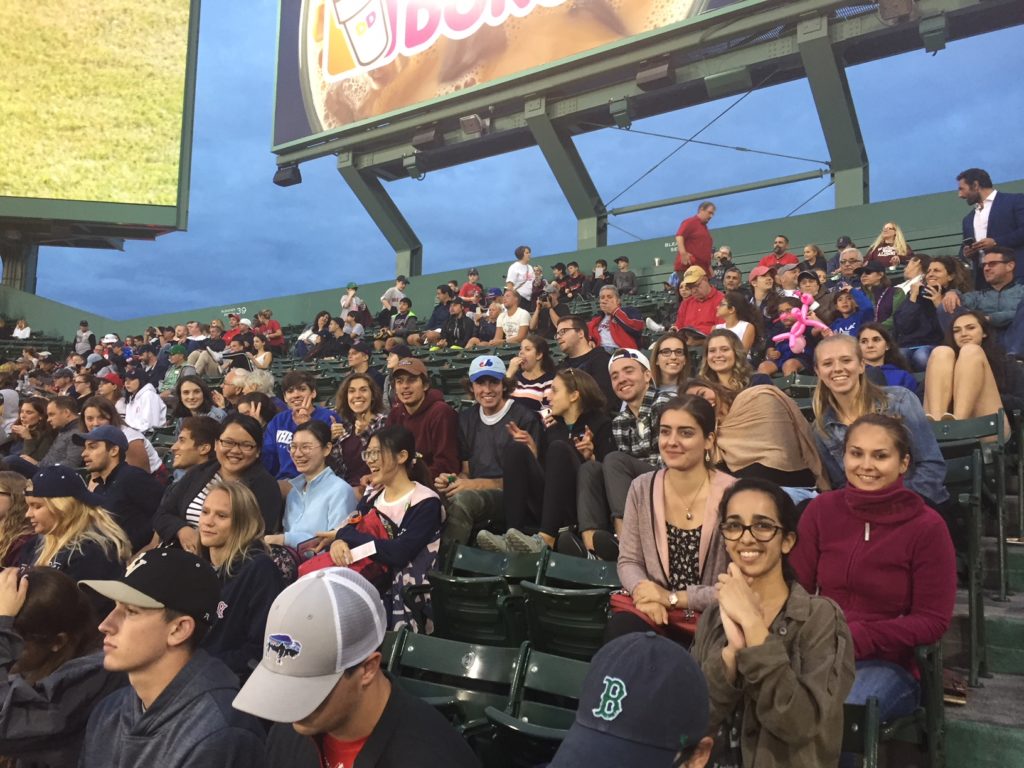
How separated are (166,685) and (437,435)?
334 cm

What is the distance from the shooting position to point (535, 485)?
478cm

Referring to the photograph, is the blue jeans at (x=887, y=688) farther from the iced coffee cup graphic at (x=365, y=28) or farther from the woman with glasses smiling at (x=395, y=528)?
the iced coffee cup graphic at (x=365, y=28)

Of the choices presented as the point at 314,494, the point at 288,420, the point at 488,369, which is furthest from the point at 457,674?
the point at 288,420

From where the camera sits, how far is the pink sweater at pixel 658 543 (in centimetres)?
298

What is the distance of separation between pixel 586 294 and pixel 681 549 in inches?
441

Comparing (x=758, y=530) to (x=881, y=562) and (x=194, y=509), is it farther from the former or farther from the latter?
(x=194, y=509)

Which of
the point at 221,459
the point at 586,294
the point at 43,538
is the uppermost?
the point at 586,294

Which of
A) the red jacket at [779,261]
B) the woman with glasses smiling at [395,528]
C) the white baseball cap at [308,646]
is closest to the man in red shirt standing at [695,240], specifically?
the red jacket at [779,261]

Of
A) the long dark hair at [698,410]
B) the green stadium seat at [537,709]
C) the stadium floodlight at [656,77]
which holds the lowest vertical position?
the green stadium seat at [537,709]

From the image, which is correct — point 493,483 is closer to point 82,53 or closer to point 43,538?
point 43,538

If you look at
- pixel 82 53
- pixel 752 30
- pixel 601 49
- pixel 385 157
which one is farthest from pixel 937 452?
pixel 82 53

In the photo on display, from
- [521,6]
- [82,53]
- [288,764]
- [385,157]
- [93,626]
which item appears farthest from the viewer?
[82,53]

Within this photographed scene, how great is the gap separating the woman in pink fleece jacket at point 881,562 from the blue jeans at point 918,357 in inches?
→ 129

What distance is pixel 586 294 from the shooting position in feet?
46.1
